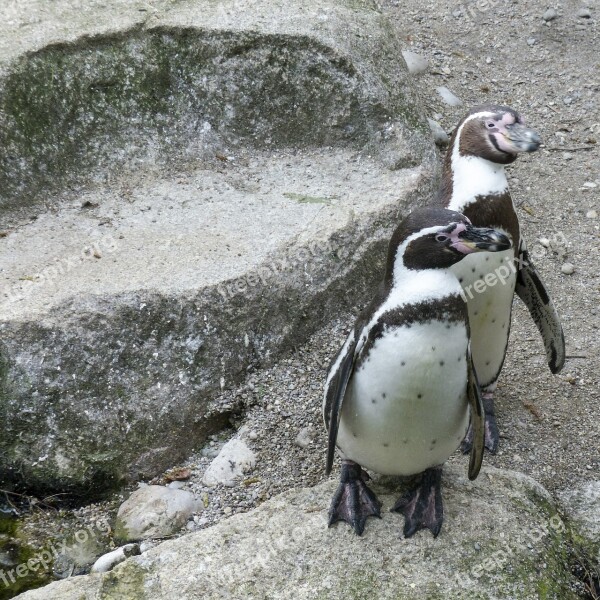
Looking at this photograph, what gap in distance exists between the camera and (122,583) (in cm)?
226

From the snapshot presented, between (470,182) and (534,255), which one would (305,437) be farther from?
(534,255)

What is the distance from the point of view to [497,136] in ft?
9.10

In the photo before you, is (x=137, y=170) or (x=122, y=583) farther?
(x=137, y=170)

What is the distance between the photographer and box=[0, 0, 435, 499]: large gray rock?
9.68 ft

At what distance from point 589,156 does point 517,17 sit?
1.40 metres

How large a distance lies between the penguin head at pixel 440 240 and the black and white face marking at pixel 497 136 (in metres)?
0.69

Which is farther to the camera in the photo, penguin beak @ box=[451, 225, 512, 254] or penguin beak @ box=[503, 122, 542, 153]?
penguin beak @ box=[503, 122, 542, 153]

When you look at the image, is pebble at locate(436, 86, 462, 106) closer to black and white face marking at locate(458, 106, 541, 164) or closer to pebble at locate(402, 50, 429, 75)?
pebble at locate(402, 50, 429, 75)

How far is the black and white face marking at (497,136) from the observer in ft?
9.00


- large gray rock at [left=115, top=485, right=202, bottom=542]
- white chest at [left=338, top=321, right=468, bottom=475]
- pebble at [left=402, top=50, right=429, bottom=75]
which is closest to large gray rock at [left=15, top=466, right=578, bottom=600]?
white chest at [left=338, top=321, right=468, bottom=475]

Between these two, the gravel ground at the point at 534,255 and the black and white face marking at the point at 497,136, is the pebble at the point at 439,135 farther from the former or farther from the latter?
the black and white face marking at the point at 497,136

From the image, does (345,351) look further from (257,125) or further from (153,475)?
(257,125)

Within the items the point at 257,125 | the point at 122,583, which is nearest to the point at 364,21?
the point at 257,125

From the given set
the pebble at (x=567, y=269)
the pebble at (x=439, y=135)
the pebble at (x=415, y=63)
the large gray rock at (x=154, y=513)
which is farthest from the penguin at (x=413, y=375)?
the pebble at (x=415, y=63)
